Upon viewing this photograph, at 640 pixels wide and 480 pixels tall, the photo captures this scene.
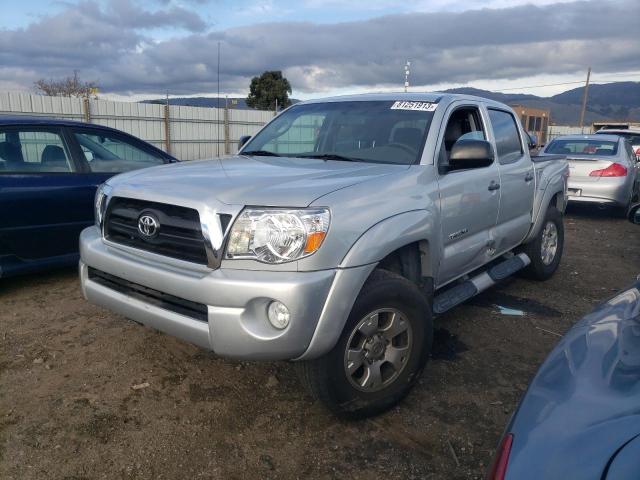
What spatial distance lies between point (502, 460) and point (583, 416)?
0.76 feet

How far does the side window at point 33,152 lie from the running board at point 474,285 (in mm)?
3628

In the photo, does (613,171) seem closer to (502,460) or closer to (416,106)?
(416,106)

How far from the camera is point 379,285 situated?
2754 millimetres

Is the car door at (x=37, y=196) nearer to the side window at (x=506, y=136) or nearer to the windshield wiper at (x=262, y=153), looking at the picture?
the windshield wiper at (x=262, y=153)

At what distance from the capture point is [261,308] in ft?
8.09

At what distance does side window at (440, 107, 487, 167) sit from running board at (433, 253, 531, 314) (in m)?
0.94

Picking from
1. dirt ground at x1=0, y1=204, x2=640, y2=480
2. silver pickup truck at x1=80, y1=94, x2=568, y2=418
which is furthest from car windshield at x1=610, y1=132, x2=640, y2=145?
silver pickup truck at x1=80, y1=94, x2=568, y2=418

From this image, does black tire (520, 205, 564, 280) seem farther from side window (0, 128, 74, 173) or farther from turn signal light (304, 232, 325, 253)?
side window (0, 128, 74, 173)

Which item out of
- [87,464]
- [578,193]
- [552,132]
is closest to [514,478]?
[87,464]

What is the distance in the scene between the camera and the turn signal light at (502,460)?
1.29 meters

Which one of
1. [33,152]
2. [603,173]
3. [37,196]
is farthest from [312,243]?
[603,173]

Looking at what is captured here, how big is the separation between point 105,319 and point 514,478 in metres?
3.68

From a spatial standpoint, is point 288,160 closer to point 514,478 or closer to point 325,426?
point 325,426

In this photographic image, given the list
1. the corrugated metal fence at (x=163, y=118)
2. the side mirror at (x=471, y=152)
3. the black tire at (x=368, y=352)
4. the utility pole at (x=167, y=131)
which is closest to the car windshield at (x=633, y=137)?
the side mirror at (x=471, y=152)
